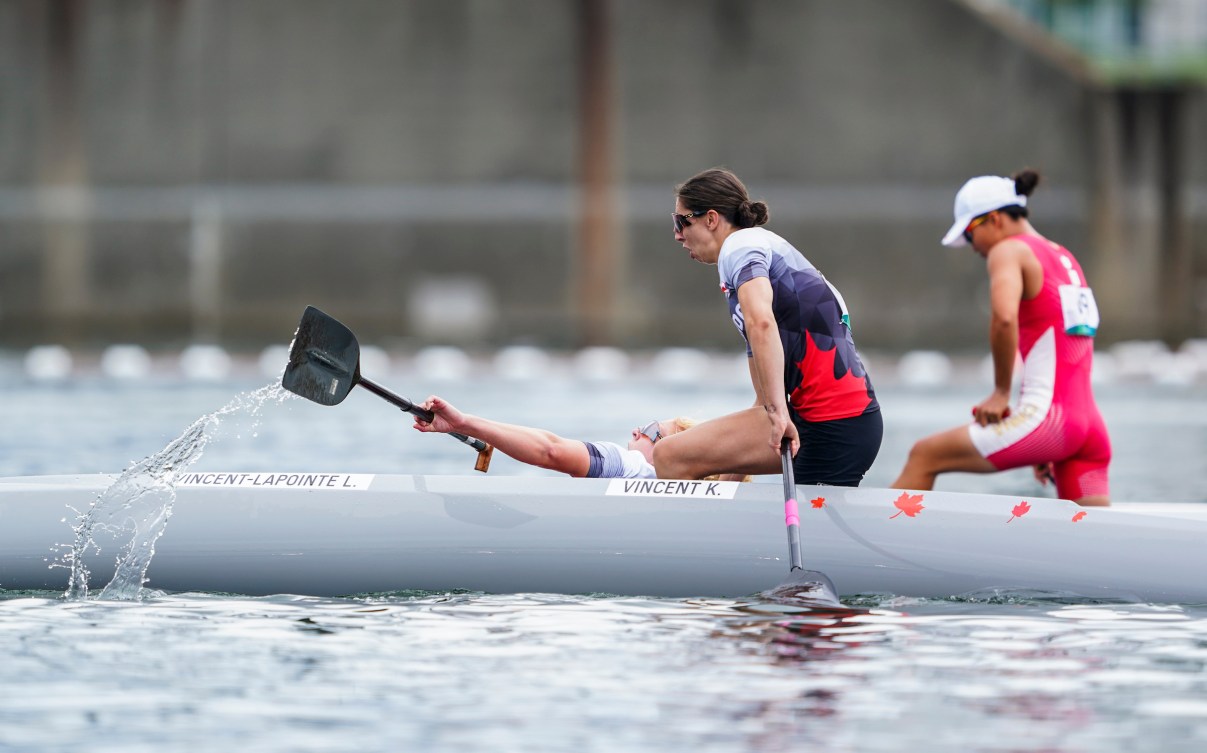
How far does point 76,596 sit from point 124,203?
1553 cm

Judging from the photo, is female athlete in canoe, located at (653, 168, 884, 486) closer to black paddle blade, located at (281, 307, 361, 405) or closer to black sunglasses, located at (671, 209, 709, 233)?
black sunglasses, located at (671, 209, 709, 233)

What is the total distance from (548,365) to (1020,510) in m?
13.0

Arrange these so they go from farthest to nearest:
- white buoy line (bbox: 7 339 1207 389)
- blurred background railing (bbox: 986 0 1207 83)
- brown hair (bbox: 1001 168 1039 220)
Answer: blurred background railing (bbox: 986 0 1207 83) → white buoy line (bbox: 7 339 1207 389) → brown hair (bbox: 1001 168 1039 220)

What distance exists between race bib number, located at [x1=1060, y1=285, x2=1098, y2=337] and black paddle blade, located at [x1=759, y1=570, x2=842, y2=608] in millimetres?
1425

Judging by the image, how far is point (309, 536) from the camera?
6.69m

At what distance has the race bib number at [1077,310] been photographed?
7012 mm

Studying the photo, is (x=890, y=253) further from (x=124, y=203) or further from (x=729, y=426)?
(x=729, y=426)

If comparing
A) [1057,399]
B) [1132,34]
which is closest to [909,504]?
[1057,399]

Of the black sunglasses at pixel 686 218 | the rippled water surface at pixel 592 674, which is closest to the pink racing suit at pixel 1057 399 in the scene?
the rippled water surface at pixel 592 674

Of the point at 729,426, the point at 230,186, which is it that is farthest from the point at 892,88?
the point at 729,426

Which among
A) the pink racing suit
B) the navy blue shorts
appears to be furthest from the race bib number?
the navy blue shorts

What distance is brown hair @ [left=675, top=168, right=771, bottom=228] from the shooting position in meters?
6.61

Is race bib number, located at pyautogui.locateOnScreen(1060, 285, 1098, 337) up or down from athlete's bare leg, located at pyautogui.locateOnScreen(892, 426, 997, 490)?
up

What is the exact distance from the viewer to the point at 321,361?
23.0ft
